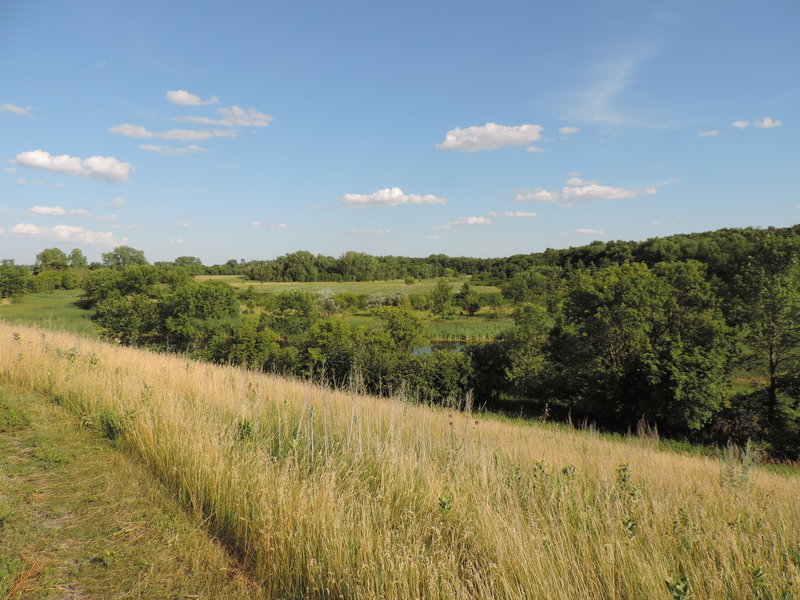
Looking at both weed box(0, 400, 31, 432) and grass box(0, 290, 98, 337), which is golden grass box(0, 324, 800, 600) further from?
grass box(0, 290, 98, 337)

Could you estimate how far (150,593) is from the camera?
2.90 m

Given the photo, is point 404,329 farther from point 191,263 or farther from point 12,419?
point 191,263

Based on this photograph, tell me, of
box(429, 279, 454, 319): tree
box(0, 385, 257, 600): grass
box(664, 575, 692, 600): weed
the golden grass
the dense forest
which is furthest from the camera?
box(429, 279, 454, 319): tree

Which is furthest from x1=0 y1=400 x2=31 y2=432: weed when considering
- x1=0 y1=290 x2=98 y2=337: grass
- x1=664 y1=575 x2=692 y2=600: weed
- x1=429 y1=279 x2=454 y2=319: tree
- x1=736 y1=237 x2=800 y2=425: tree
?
x1=429 y1=279 x2=454 y2=319: tree

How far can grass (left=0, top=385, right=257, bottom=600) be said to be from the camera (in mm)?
2916

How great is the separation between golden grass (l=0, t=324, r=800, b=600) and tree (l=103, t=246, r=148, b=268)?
5120 inches

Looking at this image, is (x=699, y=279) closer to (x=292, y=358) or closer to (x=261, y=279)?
(x=292, y=358)

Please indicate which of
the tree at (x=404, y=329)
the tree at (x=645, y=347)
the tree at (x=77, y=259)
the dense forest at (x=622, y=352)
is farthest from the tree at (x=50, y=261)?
the tree at (x=645, y=347)

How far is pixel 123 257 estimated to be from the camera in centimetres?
11712

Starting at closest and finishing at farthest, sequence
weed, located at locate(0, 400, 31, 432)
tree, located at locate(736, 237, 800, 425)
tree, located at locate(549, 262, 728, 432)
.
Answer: weed, located at locate(0, 400, 31, 432) → tree, located at locate(549, 262, 728, 432) → tree, located at locate(736, 237, 800, 425)

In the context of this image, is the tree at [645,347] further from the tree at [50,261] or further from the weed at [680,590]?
the tree at [50,261]

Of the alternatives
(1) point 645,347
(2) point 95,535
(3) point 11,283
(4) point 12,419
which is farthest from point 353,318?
(2) point 95,535

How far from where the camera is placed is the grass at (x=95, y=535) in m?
2.92

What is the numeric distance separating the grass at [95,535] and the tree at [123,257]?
12927 centimetres
